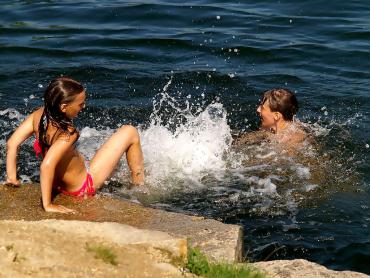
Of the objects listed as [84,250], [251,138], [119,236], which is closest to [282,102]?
[251,138]

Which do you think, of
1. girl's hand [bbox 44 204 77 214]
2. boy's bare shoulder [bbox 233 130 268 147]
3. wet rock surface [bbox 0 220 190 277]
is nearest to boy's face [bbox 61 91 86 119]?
girl's hand [bbox 44 204 77 214]

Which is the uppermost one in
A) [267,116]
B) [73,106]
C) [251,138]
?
[73,106]

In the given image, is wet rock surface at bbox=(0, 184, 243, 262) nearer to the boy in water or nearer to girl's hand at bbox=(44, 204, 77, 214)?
girl's hand at bbox=(44, 204, 77, 214)

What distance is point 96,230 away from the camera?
15.8 feet

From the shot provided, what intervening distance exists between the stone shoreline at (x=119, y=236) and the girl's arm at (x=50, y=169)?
0.33 feet

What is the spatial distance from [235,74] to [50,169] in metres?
5.67

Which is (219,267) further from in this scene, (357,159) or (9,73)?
(9,73)

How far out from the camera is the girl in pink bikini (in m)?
6.04

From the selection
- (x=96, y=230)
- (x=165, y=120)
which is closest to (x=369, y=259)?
(x=96, y=230)

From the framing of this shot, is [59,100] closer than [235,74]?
Yes

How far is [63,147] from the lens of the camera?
6.09 m

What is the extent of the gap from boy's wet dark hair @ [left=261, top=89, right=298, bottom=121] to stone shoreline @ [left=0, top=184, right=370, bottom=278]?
9.71ft

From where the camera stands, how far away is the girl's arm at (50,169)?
5945 mm

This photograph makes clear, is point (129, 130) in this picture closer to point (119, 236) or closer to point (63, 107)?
point (63, 107)
